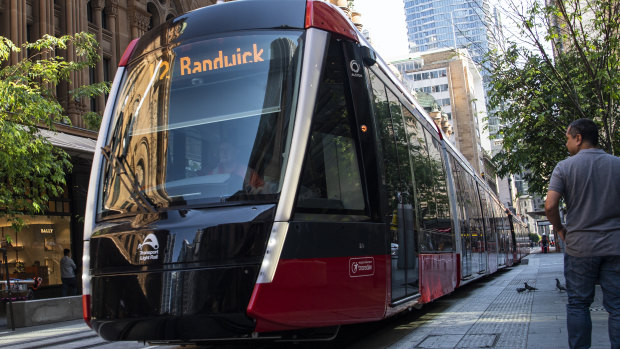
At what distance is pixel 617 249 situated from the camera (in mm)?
3945

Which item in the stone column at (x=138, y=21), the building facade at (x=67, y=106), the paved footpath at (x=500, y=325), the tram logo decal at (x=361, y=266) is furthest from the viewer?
the stone column at (x=138, y=21)

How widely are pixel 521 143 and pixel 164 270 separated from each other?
15296 mm

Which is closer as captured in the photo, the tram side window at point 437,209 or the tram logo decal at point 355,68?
the tram logo decal at point 355,68

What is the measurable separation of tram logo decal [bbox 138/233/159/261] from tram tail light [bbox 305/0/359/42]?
2253 mm

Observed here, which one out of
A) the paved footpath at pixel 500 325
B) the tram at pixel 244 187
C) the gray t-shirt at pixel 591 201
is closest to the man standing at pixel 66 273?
the paved footpath at pixel 500 325

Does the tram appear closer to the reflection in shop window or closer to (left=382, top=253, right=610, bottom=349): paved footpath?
(left=382, top=253, right=610, bottom=349): paved footpath

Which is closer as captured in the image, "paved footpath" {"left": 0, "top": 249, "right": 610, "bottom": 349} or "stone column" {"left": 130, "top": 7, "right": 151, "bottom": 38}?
"paved footpath" {"left": 0, "top": 249, "right": 610, "bottom": 349}

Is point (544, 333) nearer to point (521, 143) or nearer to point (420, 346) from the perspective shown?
point (420, 346)

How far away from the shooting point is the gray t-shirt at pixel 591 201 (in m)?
4.01

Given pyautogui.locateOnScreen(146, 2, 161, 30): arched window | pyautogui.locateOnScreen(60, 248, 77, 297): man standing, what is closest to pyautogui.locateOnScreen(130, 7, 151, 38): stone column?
pyautogui.locateOnScreen(146, 2, 161, 30): arched window

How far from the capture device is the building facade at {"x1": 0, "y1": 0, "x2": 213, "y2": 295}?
Result: 59.6ft

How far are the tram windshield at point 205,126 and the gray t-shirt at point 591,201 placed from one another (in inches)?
83.2

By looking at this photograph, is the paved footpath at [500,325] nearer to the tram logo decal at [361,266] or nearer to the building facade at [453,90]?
the tram logo decal at [361,266]

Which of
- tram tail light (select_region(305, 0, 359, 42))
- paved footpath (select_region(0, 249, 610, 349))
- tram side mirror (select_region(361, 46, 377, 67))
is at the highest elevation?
tram tail light (select_region(305, 0, 359, 42))
